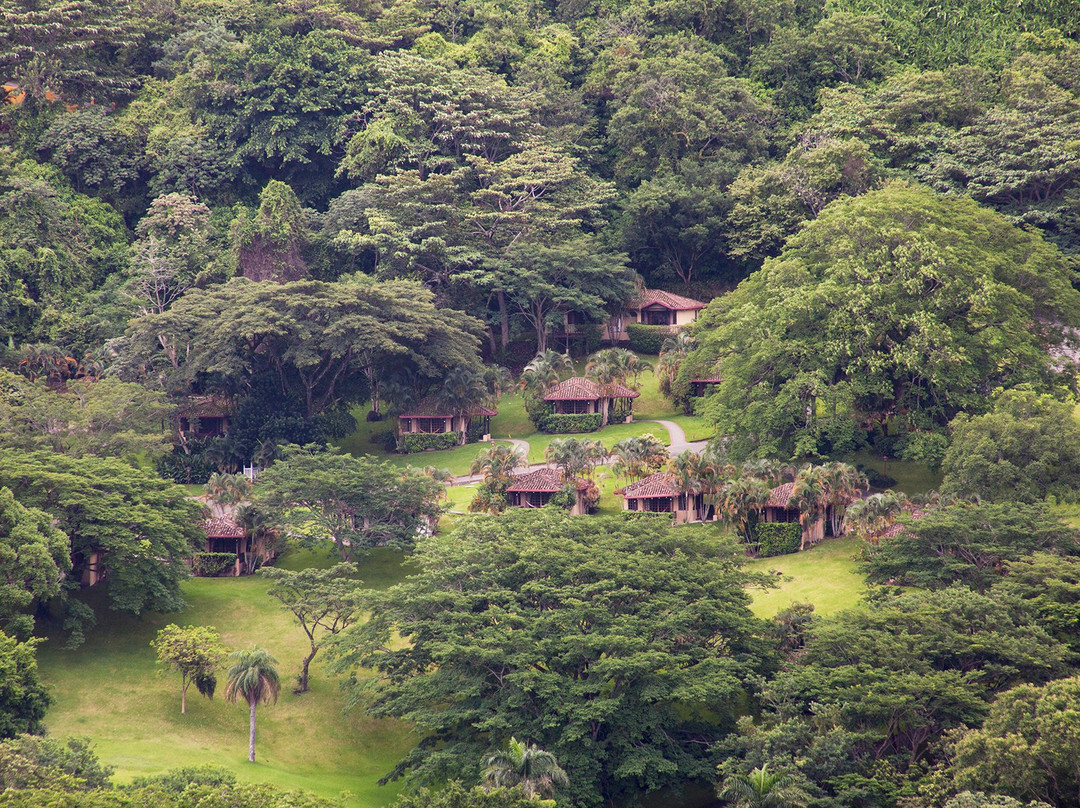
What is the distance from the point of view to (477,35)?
10962cm

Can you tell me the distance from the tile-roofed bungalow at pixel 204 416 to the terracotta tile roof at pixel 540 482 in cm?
2259

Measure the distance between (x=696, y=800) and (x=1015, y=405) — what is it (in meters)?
25.9

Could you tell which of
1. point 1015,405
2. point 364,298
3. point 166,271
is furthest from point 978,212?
point 166,271

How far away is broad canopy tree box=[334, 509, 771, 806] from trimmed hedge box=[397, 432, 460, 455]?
87.9 ft

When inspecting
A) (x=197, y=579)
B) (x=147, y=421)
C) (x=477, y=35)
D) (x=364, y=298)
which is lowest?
(x=197, y=579)

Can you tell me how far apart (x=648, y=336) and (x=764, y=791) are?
187 feet

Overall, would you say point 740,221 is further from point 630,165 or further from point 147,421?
point 147,421

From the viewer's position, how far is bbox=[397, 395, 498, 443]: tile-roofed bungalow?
3201 inches

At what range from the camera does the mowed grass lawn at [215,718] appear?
4900cm

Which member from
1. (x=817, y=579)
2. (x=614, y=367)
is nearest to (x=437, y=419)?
(x=614, y=367)

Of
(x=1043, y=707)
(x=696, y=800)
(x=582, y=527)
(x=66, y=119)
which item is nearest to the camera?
(x=1043, y=707)

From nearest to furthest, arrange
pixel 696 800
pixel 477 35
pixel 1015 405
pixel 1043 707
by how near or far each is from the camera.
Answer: pixel 1043 707
pixel 696 800
pixel 1015 405
pixel 477 35

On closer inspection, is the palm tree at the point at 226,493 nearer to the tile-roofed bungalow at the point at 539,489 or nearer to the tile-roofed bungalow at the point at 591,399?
the tile-roofed bungalow at the point at 539,489

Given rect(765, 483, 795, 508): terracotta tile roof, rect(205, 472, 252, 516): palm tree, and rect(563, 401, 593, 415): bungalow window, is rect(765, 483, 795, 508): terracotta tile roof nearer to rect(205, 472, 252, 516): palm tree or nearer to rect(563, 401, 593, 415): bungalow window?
rect(563, 401, 593, 415): bungalow window
